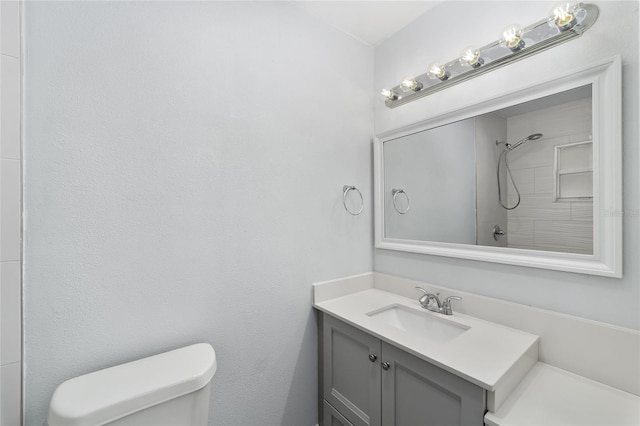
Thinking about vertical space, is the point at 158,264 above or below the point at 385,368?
above

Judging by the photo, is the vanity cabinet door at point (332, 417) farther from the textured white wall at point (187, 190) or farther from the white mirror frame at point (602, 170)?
the white mirror frame at point (602, 170)

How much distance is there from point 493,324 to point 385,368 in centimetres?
53

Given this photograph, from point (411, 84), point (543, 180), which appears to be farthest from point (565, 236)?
point (411, 84)

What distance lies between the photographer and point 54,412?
0.70m

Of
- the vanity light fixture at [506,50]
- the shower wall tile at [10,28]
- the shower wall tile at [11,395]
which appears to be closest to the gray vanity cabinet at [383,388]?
the shower wall tile at [11,395]

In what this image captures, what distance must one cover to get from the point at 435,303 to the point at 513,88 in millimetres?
1025

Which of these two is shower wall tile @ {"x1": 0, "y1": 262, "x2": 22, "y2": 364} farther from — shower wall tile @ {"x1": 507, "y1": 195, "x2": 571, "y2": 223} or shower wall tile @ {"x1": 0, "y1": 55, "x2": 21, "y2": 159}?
shower wall tile @ {"x1": 507, "y1": 195, "x2": 571, "y2": 223}

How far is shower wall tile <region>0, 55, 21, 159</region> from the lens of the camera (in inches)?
29.1

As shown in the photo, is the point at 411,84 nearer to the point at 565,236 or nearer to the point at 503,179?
the point at 503,179

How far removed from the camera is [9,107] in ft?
2.46

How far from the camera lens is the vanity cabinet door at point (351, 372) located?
1.11 metres

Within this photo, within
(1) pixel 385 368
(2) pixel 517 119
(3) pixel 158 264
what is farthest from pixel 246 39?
(1) pixel 385 368

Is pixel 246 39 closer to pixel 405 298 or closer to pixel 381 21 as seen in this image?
pixel 381 21

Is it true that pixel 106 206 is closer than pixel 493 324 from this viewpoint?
Yes
